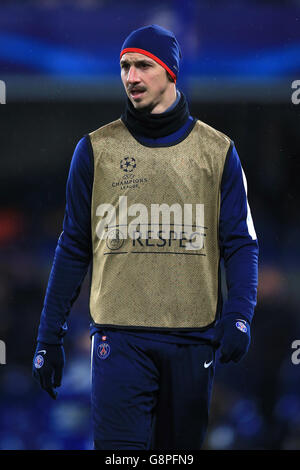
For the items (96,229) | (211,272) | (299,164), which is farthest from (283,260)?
→ (96,229)

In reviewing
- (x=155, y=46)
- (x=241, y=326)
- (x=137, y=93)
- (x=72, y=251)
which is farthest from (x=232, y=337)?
(x=155, y=46)

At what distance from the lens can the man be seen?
87.8 inches

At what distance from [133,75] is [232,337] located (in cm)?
94

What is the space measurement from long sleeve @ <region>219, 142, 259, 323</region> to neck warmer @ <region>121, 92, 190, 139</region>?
216mm

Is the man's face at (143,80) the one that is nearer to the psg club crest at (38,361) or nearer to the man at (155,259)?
the man at (155,259)

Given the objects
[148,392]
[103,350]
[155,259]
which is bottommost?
[148,392]

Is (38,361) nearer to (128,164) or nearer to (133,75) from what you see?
(128,164)

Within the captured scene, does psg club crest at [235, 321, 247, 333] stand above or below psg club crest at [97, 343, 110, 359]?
above

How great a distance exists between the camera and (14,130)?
3189 millimetres

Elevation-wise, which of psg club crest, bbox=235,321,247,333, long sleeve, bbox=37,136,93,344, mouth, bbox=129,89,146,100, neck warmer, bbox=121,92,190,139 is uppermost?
mouth, bbox=129,89,146,100

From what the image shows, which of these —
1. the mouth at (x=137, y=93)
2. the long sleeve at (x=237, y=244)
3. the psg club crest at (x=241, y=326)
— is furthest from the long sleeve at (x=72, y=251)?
the psg club crest at (x=241, y=326)

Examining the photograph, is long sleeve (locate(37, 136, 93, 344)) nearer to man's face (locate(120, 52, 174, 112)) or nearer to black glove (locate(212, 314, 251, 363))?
man's face (locate(120, 52, 174, 112))

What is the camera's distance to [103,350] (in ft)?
7.39

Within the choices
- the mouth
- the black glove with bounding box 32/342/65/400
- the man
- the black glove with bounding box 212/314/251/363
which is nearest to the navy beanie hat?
the man
